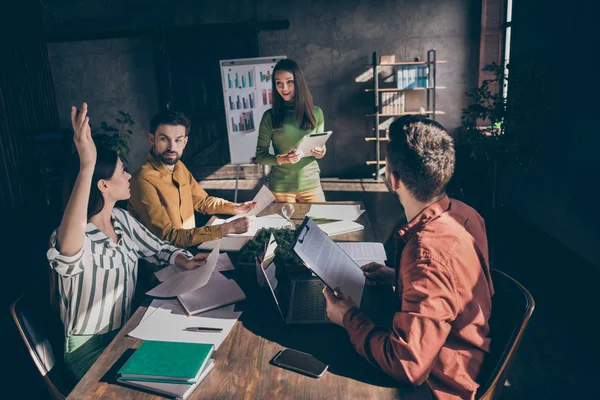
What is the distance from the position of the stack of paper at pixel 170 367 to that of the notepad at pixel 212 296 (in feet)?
0.90

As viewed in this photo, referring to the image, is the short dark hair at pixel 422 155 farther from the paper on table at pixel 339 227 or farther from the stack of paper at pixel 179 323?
the paper on table at pixel 339 227

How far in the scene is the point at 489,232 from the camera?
194 inches

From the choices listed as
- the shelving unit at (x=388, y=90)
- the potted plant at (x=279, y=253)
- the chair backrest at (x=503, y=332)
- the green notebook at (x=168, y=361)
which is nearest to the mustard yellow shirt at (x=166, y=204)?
the potted plant at (x=279, y=253)

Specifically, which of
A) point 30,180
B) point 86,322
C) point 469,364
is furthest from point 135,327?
point 30,180

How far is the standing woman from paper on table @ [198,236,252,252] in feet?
2.91

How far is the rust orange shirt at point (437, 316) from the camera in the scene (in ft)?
3.85

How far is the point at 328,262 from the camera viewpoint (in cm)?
157

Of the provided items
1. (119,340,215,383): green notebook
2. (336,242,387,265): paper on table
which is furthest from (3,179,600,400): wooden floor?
(119,340,215,383): green notebook

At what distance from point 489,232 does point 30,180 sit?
627 cm

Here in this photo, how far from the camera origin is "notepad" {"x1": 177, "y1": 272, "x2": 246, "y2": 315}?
5.37 ft

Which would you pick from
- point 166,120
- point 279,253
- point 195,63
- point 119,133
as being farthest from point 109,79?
point 279,253

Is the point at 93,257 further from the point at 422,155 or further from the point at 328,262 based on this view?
the point at 422,155

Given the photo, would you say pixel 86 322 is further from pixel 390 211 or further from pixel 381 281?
pixel 390 211

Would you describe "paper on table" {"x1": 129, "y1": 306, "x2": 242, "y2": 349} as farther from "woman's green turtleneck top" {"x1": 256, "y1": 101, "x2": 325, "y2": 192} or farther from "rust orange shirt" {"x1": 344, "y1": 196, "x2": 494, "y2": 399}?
"woman's green turtleneck top" {"x1": 256, "y1": 101, "x2": 325, "y2": 192}
